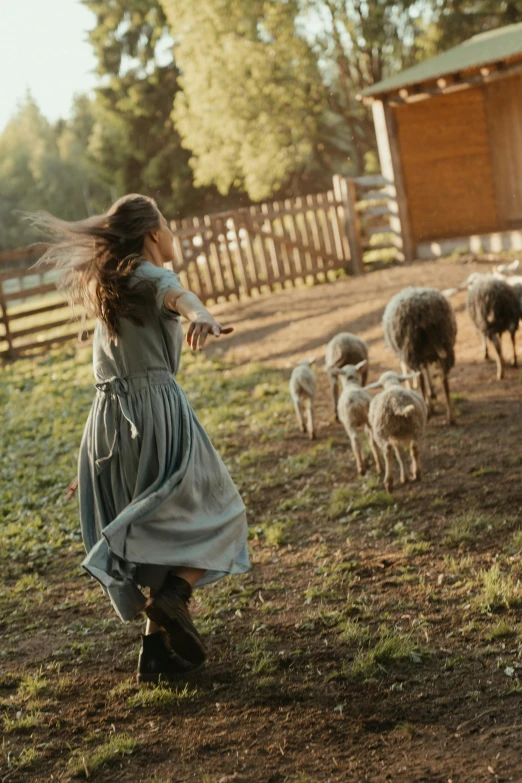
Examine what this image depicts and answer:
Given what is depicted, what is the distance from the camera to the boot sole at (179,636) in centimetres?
378

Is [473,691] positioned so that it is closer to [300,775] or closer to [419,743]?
[419,743]

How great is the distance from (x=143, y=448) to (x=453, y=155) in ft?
55.0

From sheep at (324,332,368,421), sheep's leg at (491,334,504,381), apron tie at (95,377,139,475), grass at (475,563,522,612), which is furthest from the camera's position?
sheep's leg at (491,334,504,381)

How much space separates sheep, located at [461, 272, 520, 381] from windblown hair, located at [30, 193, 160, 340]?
503 cm

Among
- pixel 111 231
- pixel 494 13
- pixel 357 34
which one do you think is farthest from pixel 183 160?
pixel 111 231

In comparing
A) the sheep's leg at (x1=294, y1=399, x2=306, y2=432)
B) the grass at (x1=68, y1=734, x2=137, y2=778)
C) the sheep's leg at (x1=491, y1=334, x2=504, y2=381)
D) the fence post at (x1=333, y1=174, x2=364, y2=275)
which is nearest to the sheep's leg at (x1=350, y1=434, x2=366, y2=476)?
the sheep's leg at (x1=294, y1=399, x2=306, y2=432)

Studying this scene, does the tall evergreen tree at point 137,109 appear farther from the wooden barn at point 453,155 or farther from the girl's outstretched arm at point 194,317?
the girl's outstretched arm at point 194,317

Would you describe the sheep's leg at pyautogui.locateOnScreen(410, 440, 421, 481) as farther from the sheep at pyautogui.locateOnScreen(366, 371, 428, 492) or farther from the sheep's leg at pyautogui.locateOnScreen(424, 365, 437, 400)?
the sheep's leg at pyautogui.locateOnScreen(424, 365, 437, 400)

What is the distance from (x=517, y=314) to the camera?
332 inches

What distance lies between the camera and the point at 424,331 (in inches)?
303

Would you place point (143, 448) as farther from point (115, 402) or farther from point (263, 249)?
point (263, 249)

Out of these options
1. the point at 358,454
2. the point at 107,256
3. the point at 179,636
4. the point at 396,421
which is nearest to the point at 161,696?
the point at 179,636

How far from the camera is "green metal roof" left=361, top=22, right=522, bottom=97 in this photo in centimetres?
1590

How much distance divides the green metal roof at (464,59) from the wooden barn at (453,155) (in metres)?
0.06
